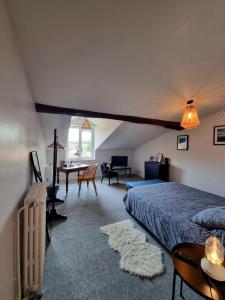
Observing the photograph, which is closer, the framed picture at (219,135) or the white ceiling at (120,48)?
the white ceiling at (120,48)

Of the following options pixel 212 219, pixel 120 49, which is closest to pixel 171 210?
pixel 212 219

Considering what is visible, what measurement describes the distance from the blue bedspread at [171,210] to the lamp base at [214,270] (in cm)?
59

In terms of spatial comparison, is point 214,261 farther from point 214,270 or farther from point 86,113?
point 86,113

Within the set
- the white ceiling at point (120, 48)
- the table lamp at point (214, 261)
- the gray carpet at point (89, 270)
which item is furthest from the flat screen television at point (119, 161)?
the table lamp at point (214, 261)

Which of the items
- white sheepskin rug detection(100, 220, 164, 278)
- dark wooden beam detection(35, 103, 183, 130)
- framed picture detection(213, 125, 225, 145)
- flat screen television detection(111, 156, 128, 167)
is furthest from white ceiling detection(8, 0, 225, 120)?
flat screen television detection(111, 156, 128, 167)

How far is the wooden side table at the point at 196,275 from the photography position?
1021mm

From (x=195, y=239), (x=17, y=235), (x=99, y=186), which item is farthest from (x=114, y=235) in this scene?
(x=99, y=186)

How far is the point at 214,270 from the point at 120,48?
1.93m

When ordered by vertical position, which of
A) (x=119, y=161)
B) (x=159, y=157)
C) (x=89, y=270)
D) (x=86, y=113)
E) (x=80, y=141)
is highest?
(x=86, y=113)

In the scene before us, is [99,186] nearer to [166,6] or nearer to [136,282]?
[136,282]

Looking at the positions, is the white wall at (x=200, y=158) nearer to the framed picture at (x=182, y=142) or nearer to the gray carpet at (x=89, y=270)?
the framed picture at (x=182, y=142)

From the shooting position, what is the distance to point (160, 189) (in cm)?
309

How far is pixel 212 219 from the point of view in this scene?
1.72 metres

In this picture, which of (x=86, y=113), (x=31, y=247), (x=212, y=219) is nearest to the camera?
(x=31, y=247)
